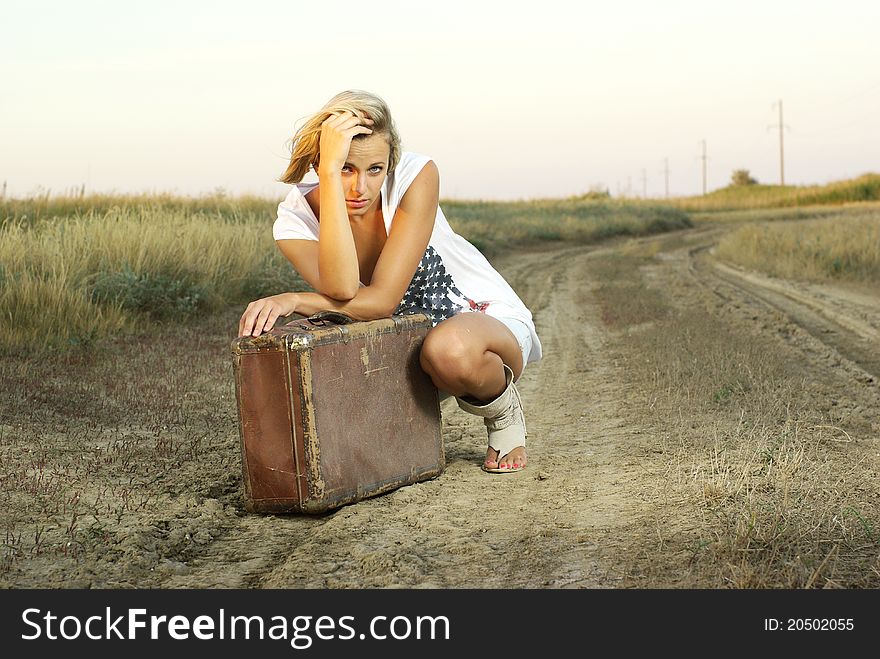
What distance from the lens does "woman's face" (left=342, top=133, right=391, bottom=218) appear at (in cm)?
357

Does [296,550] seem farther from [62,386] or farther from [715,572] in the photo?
[62,386]

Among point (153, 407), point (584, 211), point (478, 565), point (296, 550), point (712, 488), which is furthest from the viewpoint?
point (584, 211)

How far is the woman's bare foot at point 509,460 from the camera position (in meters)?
4.07

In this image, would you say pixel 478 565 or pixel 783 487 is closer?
pixel 478 565

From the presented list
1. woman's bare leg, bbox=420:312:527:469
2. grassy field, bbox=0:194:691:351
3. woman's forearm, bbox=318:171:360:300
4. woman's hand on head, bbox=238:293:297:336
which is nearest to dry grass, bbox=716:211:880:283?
grassy field, bbox=0:194:691:351

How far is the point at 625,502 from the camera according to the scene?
3.50 metres

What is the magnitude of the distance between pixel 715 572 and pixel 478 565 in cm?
70

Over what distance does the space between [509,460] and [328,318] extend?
3.48ft

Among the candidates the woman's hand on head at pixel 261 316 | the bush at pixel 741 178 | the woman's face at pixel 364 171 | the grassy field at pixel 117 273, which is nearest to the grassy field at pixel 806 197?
the bush at pixel 741 178

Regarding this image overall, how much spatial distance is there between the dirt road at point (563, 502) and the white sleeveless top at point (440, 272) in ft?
2.35

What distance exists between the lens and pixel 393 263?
369 centimetres

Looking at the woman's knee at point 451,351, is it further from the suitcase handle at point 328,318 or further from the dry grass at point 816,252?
the dry grass at point 816,252

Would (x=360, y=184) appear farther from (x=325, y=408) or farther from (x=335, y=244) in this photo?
(x=325, y=408)
